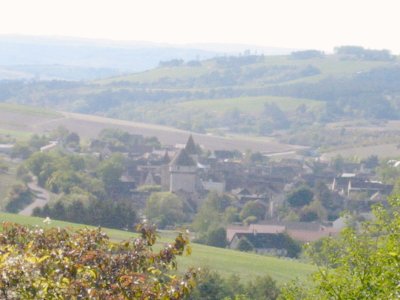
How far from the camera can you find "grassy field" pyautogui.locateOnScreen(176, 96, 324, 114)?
518ft

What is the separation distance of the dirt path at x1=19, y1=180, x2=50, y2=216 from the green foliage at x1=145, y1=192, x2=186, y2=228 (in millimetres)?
5171

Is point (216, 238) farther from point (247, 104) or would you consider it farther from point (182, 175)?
point (247, 104)

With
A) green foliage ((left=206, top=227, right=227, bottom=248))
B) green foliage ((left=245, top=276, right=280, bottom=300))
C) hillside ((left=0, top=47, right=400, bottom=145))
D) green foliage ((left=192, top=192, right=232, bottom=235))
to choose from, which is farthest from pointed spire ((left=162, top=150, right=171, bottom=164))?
green foliage ((left=245, top=276, right=280, bottom=300))

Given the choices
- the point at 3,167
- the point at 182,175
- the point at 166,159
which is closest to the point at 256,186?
the point at 182,175

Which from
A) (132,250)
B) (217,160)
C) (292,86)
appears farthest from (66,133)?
(132,250)

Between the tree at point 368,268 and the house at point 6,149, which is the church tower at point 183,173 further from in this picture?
the tree at point 368,268

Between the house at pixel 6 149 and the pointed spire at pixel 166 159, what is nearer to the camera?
the house at pixel 6 149

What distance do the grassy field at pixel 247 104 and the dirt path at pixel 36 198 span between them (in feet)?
294

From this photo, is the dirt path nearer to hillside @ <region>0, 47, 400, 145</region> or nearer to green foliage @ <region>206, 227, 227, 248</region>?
green foliage @ <region>206, 227, 227, 248</region>

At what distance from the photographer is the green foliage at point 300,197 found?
72.8 metres

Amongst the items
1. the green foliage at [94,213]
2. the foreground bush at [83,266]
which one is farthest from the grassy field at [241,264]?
the foreground bush at [83,266]

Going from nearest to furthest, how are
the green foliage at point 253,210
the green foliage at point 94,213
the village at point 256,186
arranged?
1. the green foliage at point 94,213
2. the village at point 256,186
3. the green foliage at point 253,210

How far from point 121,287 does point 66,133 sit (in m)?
93.1

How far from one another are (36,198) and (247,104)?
102m
